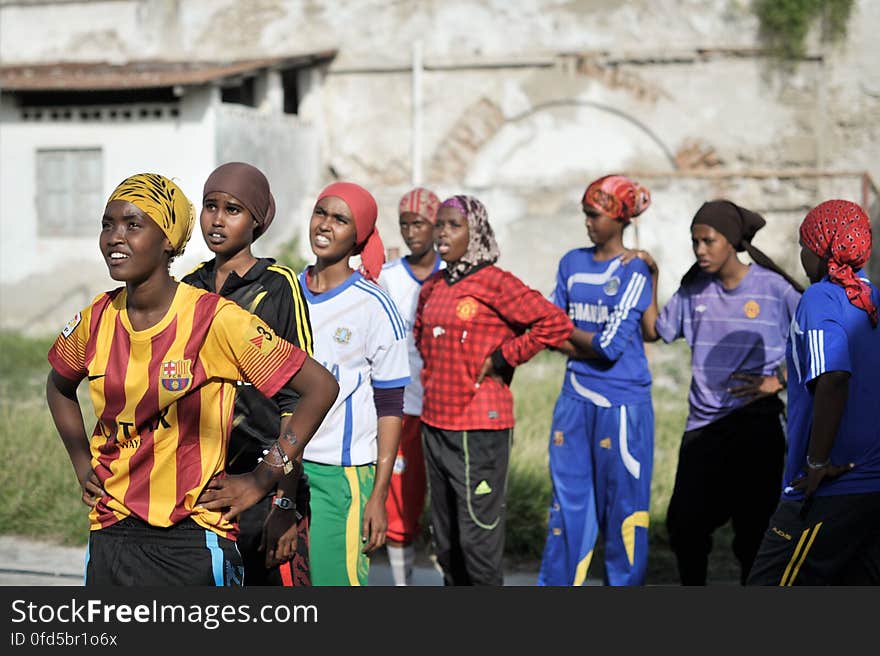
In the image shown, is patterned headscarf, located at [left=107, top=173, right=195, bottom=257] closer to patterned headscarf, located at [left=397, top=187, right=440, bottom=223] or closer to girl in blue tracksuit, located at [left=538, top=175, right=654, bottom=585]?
girl in blue tracksuit, located at [left=538, top=175, right=654, bottom=585]

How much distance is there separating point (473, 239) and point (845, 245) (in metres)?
1.71

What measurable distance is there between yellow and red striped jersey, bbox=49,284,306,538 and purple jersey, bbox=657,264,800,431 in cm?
252

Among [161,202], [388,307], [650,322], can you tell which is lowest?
[650,322]

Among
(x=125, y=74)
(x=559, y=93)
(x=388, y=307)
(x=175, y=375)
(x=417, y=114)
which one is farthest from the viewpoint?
(x=417, y=114)

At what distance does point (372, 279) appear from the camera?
14.1ft

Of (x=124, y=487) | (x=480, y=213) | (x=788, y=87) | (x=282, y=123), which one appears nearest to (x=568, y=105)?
(x=788, y=87)

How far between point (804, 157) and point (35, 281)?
38.7 feet

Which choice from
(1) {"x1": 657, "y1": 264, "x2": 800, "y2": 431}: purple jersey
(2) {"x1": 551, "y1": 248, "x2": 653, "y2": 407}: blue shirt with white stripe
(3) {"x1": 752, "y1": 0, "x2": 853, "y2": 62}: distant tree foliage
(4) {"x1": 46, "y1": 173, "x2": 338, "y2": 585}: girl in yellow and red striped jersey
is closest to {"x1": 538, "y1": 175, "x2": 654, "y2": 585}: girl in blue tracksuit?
(2) {"x1": 551, "y1": 248, "x2": 653, "y2": 407}: blue shirt with white stripe

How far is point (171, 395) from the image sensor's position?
262 centimetres

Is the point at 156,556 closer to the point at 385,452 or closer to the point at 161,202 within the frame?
the point at 161,202

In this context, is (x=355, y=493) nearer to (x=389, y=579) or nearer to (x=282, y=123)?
(x=389, y=579)

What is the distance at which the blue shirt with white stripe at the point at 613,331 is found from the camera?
15.1 ft

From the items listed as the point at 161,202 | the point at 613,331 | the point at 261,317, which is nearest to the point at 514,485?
the point at 613,331

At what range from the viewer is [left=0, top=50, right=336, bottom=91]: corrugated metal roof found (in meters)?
13.2
